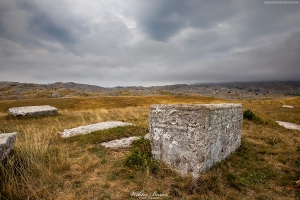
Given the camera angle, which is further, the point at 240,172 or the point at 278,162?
the point at 278,162

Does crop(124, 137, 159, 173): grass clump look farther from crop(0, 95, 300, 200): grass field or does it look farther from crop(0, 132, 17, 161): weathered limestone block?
crop(0, 132, 17, 161): weathered limestone block

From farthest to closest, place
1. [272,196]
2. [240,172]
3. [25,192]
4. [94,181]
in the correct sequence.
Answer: [240,172] → [94,181] → [272,196] → [25,192]

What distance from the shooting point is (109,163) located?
212 inches

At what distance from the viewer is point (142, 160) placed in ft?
16.3

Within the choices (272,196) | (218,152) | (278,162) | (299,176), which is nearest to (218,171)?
(218,152)

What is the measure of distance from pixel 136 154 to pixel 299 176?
456 cm

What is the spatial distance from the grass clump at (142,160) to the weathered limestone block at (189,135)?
10.8 inches

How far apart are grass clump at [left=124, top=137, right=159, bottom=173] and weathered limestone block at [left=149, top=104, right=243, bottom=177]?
0.27m

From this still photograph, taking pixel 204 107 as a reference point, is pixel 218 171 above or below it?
below

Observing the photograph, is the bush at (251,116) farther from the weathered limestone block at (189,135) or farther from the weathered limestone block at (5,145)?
the weathered limestone block at (5,145)

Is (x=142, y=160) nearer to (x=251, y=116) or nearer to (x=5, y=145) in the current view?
(x=5, y=145)

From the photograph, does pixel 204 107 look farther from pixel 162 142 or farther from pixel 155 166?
pixel 155 166

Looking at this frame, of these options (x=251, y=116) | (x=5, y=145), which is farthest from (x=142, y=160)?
(x=251, y=116)

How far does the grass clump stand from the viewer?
15.6 feet
